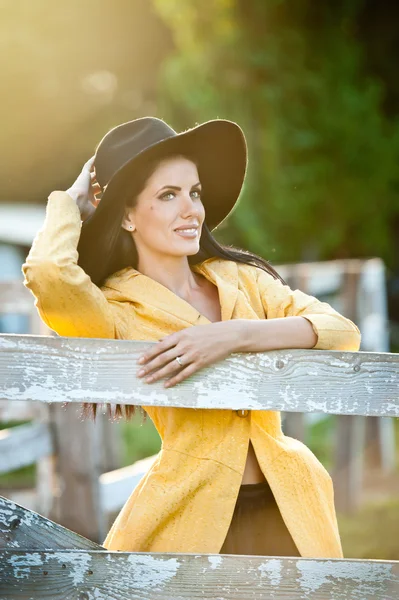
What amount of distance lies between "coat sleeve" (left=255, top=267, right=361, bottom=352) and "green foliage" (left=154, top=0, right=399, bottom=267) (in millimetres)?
10818

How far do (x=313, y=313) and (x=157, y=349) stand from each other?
1.85 feet

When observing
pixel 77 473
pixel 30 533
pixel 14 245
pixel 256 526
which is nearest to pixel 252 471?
pixel 256 526

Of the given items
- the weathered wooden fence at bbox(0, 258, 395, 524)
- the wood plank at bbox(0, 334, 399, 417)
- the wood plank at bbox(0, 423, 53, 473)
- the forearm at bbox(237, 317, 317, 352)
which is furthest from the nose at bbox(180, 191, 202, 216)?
the wood plank at bbox(0, 423, 53, 473)

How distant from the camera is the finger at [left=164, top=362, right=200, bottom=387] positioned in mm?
2057

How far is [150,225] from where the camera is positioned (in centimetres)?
253

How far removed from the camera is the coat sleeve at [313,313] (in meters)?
2.34

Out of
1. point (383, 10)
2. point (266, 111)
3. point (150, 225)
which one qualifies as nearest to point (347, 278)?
point (150, 225)

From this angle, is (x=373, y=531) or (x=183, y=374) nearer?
(x=183, y=374)

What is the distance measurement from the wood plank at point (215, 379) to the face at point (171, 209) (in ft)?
1.66

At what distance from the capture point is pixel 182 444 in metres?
2.33

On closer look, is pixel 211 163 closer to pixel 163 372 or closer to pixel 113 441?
pixel 163 372

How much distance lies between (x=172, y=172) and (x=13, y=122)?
51.7 feet

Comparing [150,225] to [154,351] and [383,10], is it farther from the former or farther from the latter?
[383,10]

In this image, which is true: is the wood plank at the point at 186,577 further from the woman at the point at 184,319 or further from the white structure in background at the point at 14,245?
the white structure in background at the point at 14,245
